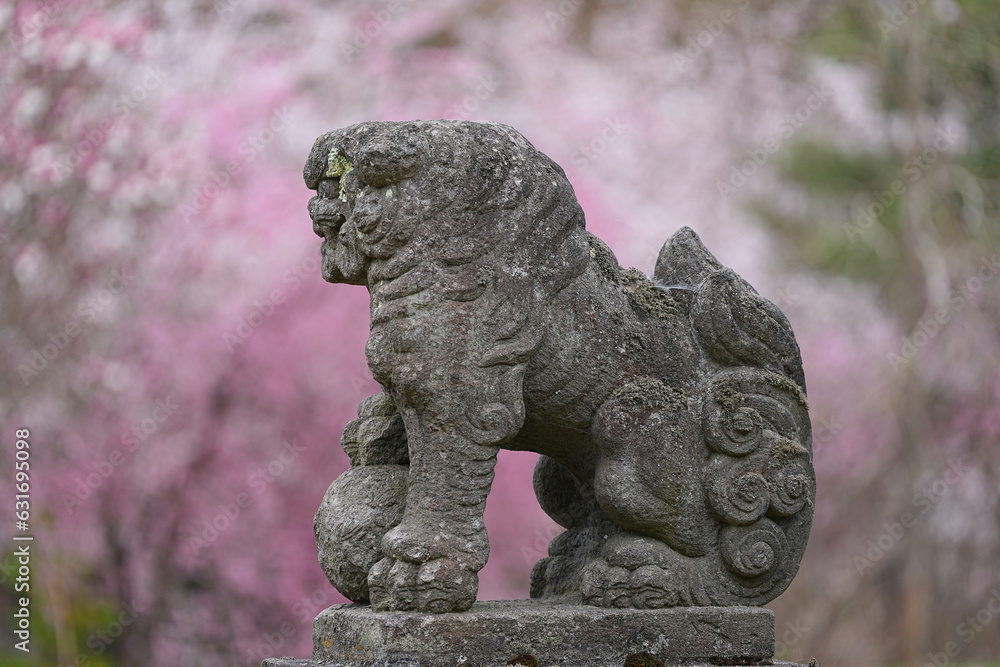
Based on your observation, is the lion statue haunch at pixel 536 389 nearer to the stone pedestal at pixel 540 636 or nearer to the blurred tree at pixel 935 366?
the stone pedestal at pixel 540 636

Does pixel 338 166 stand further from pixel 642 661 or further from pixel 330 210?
pixel 642 661

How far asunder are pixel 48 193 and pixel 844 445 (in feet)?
18.8

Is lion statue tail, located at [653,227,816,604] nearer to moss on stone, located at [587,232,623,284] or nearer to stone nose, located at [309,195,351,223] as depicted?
moss on stone, located at [587,232,623,284]

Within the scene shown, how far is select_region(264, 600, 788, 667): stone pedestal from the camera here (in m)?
2.47

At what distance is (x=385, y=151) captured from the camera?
259cm

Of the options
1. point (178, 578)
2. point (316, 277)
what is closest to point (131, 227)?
point (316, 277)

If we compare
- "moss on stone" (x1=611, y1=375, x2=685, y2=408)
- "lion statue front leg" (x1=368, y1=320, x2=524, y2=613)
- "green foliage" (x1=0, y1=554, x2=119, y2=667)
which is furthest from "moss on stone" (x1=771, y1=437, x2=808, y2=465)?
"green foliage" (x1=0, y1=554, x2=119, y2=667)

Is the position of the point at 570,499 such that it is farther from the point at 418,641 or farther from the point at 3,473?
the point at 3,473

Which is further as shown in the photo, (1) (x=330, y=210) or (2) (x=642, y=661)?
(1) (x=330, y=210)

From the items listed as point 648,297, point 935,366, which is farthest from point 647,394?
point 935,366

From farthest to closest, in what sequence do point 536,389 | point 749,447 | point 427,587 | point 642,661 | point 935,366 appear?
point 935,366 < point 749,447 < point 536,389 < point 642,661 < point 427,587

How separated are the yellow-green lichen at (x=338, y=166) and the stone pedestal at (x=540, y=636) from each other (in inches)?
41.3

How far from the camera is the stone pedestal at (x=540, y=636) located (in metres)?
2.47

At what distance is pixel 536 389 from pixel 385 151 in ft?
2.27
